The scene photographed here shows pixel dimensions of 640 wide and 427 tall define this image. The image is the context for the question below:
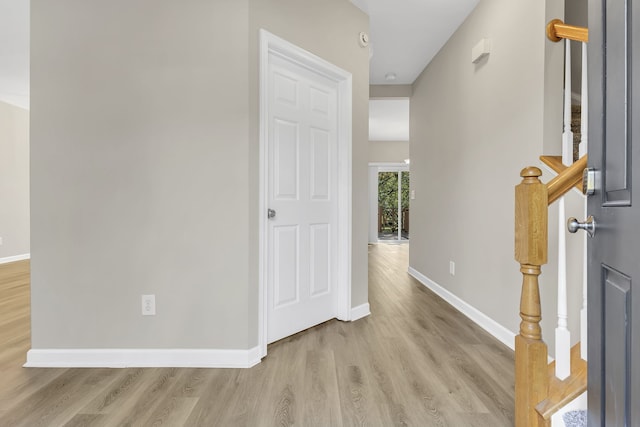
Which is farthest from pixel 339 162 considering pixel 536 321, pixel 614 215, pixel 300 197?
pixel 614 215

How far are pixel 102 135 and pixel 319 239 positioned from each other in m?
1.61

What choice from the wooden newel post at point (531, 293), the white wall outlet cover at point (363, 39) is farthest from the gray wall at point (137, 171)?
the wooden newel post at point (531, 293)

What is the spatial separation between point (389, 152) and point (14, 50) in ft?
23.0

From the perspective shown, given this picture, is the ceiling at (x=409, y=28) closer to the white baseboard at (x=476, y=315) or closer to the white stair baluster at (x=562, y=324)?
the white stair baluster at (x=562, y=324)

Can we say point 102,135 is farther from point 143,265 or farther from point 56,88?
point 143,265

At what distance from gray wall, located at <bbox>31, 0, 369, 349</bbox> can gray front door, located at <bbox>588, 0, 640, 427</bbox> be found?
167 cm

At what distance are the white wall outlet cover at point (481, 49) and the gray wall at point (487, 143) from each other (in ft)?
0.16

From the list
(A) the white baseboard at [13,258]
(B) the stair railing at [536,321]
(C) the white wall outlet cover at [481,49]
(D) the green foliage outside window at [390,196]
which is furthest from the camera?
(D) the green foliage outside window at [390,196]

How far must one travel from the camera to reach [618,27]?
75cm

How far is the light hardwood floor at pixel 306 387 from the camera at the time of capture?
4.96ft

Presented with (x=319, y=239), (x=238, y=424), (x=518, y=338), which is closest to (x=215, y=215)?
(x=319, y=239)

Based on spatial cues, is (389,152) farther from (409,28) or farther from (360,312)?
(360,312)

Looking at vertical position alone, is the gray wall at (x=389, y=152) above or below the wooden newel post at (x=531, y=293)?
above

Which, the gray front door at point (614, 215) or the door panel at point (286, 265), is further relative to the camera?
the door panel at point (286, 265)
